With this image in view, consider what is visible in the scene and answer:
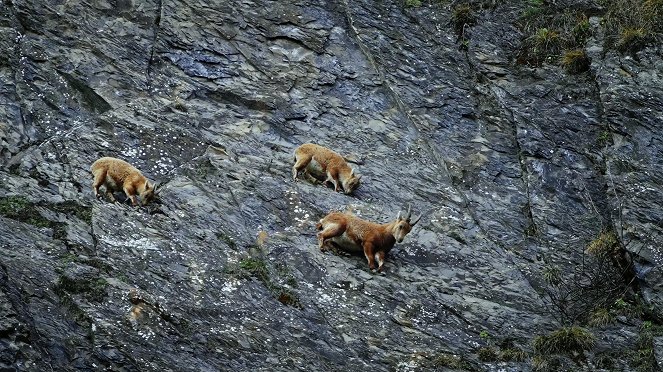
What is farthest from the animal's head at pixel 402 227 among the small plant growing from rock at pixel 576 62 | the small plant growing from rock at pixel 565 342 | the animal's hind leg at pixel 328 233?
the small plant growing from rock at pixel 576 62

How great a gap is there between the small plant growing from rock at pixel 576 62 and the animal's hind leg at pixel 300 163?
6.18m

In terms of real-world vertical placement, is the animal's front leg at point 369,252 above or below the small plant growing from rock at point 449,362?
above

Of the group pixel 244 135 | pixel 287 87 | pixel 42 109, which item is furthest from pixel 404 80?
pixel 42 109

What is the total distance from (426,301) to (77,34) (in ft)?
28.4

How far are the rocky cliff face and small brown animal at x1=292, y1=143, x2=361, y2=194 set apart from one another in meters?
0.25

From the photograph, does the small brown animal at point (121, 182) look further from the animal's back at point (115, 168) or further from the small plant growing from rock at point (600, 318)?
the small plant growing from rock at point (600, 318)

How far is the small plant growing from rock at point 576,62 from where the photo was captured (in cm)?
1961

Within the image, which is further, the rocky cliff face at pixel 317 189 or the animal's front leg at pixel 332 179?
the animal's front leg at pixel 332 179

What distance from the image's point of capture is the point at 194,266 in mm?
14133

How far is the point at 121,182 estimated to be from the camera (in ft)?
50.3

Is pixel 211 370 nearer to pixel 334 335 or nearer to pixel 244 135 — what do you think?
pixel 334 335

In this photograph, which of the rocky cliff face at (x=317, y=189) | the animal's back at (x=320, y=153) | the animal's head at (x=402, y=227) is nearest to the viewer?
the rocky cliff face at (x=317, y=189)

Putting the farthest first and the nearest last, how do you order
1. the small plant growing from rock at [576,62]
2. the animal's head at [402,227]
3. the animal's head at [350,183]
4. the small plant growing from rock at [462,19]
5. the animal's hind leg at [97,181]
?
the small plant growing from rock at [462,19] < the small plant growing from rock at [576,62] < the animal's head at [350,183] < the animal's head at [402,227] < the animal's hind leg at [97,181]

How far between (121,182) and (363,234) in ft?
12.9
